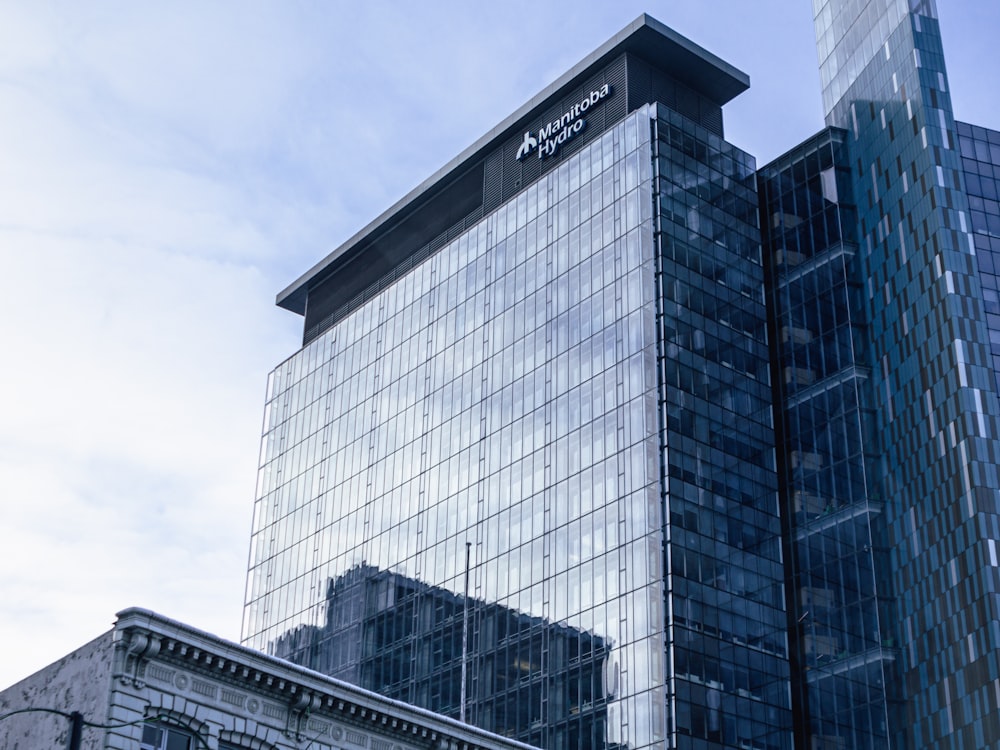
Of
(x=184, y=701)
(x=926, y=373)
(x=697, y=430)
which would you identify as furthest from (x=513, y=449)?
(x=184, y=701)

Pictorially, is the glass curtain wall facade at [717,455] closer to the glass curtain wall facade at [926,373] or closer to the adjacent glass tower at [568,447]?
the adjacent glass tower at [568,447]

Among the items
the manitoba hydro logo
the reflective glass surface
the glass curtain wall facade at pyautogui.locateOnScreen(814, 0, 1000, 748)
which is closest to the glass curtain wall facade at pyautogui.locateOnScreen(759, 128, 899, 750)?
the glass curtain wall facade at pyautogui.locateOnScreen(814, 0, 1000, 748)

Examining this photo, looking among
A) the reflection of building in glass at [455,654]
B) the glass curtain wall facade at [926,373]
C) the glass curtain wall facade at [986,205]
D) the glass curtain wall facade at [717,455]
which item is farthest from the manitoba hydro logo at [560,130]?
the reflection of building in glass at [455,654]

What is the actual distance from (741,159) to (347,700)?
69991 mm

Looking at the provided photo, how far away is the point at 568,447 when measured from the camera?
102312 mm

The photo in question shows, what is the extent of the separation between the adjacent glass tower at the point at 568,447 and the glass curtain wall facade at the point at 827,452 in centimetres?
200

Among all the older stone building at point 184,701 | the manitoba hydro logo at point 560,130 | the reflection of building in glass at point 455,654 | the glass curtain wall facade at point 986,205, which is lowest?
the older stone building at point 184,701

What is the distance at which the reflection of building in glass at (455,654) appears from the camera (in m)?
93.8

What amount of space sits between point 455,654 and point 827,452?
31.3 meters

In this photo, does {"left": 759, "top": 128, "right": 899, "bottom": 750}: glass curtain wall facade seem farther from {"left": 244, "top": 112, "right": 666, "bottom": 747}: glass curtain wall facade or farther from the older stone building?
the older stone building

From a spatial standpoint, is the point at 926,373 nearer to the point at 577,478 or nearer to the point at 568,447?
the point at 577,478

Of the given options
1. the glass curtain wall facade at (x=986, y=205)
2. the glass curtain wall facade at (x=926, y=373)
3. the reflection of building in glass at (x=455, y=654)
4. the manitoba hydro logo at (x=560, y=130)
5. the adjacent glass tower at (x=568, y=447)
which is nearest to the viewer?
the glass curtain wall facade at (x=926, y=373)

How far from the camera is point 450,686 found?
4193 inches

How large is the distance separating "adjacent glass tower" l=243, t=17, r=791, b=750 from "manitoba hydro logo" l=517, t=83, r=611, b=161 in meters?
0.26
